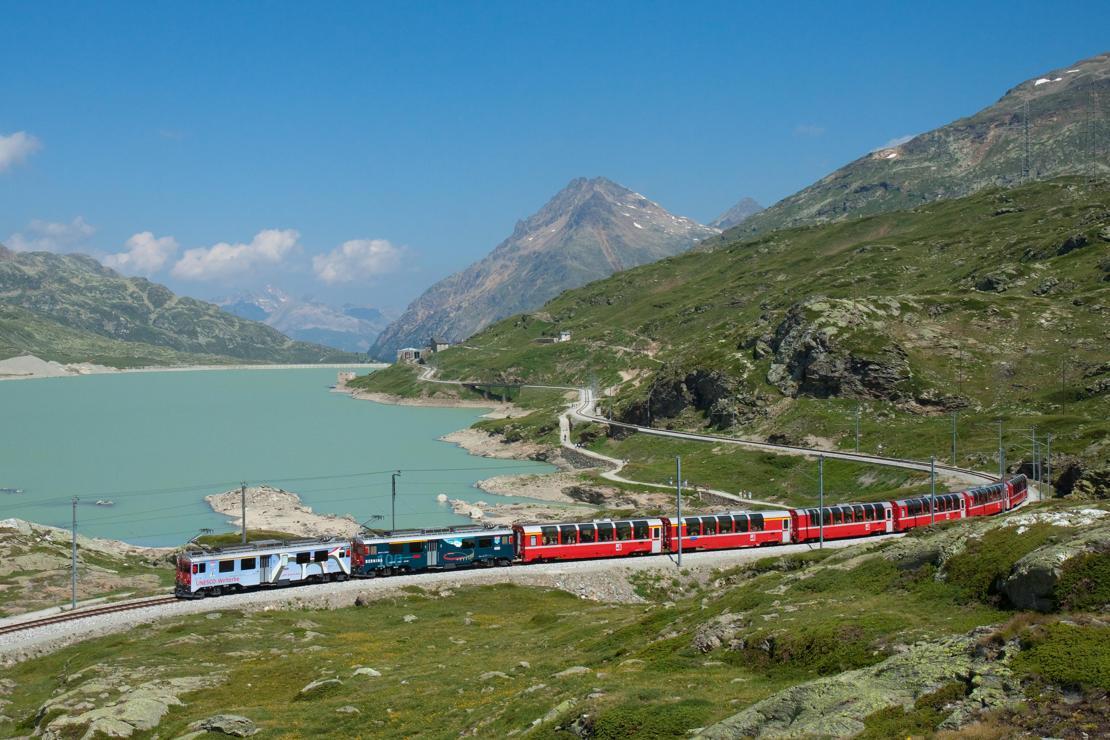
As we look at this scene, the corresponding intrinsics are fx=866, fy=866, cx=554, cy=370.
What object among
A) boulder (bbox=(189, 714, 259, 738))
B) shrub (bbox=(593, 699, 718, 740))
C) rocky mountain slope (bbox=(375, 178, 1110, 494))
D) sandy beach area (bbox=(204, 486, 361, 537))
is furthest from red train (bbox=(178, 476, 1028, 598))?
shrub (bbox=(593, 699, 718, 740))

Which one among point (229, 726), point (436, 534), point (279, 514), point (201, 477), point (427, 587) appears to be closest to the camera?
point (229, 726)

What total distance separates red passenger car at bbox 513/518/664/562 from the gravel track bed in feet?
3.07

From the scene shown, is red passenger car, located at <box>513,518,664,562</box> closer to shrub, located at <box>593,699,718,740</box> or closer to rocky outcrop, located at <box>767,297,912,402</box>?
shrub, located at <box>593,699,718,740</box>

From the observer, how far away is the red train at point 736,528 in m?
65.3

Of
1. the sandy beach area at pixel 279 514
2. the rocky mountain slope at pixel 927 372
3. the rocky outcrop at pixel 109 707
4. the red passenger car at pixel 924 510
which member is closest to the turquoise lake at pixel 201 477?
the sandy beach area at pixel 279 514

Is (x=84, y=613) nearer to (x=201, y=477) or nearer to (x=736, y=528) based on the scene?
(x=736, y=528)

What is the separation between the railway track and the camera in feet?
166

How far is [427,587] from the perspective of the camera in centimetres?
5947

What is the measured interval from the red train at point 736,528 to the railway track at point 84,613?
969 inches

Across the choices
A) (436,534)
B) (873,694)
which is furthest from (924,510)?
(873,694)

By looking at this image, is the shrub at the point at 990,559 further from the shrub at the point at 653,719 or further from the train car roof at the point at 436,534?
the train car roof at the point at 436,534

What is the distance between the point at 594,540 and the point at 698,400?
315ft

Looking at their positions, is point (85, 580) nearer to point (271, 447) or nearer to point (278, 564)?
point (278, 564)

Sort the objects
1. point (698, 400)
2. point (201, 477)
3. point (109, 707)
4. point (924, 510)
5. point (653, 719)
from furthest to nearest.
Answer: point (698, 400)
point (201, 477)
point (924, 510)
point (109, 707)
point (653, 719)
